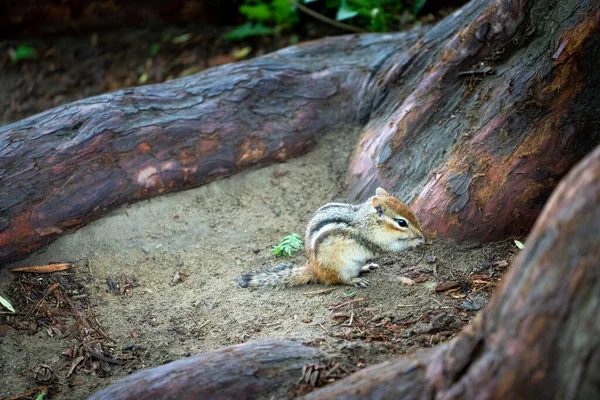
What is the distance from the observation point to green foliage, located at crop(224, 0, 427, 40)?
8125 millimetres

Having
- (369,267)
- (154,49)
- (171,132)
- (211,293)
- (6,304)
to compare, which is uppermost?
(171,132)

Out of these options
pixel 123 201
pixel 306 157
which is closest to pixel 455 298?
pixel 306 157

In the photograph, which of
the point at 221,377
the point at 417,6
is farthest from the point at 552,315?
the point at 417,6

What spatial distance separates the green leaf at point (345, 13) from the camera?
7977mm

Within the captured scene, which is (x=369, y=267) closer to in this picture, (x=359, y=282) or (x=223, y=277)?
(x=359, y=282)

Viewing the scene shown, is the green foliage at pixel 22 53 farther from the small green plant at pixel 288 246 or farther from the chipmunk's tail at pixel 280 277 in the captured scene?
the chipmunk's tail at pixel 280 277

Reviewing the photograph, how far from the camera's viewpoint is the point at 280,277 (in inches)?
195

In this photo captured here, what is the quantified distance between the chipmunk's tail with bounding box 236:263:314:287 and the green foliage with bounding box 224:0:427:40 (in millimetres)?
4086

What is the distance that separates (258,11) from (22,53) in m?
3.40

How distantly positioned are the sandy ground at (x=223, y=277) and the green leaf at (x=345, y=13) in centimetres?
216

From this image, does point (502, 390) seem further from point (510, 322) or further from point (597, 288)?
point (597, 288)

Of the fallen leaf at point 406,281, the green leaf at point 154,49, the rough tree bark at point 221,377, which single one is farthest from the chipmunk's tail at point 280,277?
the green leaf at point 154,49

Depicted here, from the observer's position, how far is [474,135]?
16.6 feet

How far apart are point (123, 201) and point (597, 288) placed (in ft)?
14.2
